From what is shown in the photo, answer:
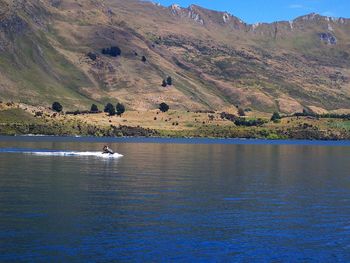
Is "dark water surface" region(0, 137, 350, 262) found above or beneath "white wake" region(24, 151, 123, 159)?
beneath

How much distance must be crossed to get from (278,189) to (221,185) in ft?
25.6

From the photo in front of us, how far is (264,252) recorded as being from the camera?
45.4 metres

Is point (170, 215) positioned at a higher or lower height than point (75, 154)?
lower

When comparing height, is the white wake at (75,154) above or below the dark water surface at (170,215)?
above

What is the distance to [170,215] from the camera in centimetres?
5838

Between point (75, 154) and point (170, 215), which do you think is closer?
point (170, 215)

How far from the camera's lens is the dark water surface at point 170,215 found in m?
44.6

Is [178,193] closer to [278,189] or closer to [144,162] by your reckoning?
[278,189]

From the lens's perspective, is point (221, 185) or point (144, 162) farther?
point (144, 162)

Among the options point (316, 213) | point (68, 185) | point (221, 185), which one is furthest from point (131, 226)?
point (221, 185)

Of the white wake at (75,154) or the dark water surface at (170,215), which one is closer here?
the dark water surface at (170,215)

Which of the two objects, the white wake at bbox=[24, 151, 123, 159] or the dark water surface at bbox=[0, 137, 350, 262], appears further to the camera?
the white wake at bbox=[24, 151, 123, 159]

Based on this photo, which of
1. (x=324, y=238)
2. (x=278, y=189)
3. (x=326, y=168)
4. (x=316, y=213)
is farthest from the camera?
(x=326, y=168)

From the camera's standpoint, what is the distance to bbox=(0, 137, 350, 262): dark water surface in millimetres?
44625
